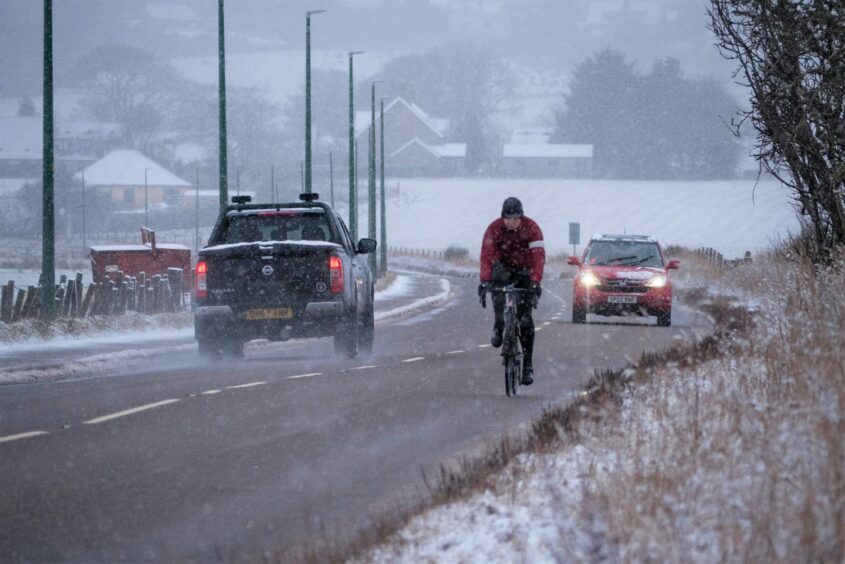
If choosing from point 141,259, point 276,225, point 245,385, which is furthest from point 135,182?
point 245,385

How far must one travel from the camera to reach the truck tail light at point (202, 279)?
18047 millimetres

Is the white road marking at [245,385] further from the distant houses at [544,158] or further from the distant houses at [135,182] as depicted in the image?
the distant houses at [544,158]

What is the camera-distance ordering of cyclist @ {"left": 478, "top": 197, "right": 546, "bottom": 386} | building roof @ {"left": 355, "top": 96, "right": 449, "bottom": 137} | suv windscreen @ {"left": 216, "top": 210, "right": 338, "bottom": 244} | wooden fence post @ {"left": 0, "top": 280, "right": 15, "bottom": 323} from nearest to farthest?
cyclist @ {"left": 478, "top": 197, "right": 546, "bottom": 386} → suv windscreen @ {"left": 216, "top": 210, "right": 338, "bottom": 244} → wooden fence post @ {"left": 0, "top": 280, "right": 15, "bottom": 323} → building roof @ {"left": 355, "top": 96, "right": 449, "bottom": 137}

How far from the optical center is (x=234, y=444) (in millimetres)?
10500

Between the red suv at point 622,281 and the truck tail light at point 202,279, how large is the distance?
10.8 meters

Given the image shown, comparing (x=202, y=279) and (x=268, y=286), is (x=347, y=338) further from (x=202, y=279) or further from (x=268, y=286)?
(x=202, y=279)

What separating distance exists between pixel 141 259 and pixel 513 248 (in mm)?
30109

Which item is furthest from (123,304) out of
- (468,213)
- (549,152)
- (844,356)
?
(549,152)

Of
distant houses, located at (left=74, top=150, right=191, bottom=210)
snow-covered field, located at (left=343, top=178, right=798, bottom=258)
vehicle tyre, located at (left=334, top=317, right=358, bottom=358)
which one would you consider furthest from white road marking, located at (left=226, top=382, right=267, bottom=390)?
distant houses, located at (left=74, top=150, right=191, bottom=210)

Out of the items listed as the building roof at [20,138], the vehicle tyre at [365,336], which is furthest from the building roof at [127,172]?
the vehicle tyre at [365,336]

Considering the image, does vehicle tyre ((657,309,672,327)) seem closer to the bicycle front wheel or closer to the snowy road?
the snowy road

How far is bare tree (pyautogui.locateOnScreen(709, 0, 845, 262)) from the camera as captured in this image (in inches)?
658

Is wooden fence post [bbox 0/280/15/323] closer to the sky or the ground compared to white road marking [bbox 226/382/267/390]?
closer to the sky

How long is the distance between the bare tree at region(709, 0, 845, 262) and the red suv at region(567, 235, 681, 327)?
9537 mm
